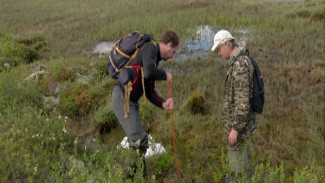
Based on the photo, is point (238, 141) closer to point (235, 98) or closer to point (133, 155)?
point (235, 98)

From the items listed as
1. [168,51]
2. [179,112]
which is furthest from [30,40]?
[168,51]

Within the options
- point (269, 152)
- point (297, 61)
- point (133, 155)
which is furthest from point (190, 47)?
point (133, 155)

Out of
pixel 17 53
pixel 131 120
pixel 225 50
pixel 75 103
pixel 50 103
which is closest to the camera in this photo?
pixel 225 50

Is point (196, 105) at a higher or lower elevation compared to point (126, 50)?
lower

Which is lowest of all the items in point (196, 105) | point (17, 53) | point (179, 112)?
point (179, 112)

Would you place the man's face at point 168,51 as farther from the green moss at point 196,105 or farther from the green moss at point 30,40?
the green moss at point 30,40

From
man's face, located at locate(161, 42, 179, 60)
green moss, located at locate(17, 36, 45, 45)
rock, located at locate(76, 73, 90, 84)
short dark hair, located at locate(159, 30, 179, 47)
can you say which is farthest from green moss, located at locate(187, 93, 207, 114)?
green moss, located at locate(17, 36, 45, 45)

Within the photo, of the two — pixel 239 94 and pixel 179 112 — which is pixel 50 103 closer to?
pixel 179 112

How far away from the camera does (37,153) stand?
409 centimetres

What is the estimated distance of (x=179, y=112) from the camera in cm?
605

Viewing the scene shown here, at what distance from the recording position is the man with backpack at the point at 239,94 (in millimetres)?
3258

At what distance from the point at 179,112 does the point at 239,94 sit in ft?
9.24

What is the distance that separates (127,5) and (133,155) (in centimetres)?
1746

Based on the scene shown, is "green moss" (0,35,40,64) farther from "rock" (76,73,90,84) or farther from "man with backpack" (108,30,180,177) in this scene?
"man with backpack" (108,30,180,177)
